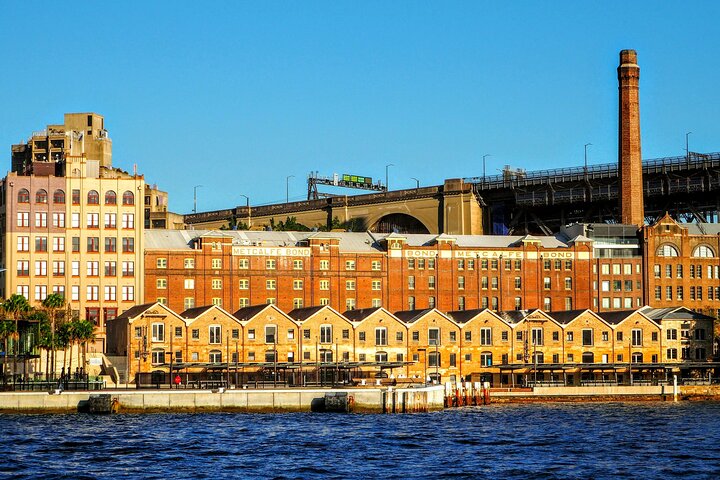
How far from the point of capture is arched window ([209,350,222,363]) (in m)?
177

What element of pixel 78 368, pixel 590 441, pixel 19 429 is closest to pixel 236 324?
pixel 78 368

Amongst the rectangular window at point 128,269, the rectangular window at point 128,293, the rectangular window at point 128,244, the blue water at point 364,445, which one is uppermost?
the rectangular window at point 128,244

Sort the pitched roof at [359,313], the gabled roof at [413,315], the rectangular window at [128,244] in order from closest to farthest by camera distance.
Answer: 1. the pitched roof at [359,313]
2. the gabled roof at [413,315]
3. the rectangular window at [128,244]

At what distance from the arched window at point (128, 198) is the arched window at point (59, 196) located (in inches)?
322

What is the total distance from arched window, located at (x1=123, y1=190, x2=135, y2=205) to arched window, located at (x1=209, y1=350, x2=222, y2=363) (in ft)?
98.7

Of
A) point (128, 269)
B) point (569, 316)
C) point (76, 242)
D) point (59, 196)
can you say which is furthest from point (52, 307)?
point (569, 316)

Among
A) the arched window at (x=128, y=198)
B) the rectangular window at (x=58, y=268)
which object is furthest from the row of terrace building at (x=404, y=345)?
the arched window at (x=128, y=198)

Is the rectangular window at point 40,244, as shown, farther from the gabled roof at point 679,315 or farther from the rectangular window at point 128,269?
the gabled roof at point 679,315

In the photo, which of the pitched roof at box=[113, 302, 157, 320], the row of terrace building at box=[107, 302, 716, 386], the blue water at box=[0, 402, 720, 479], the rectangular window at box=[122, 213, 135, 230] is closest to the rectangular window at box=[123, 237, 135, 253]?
the rectangular window at box=[122, 213, 135, 230]

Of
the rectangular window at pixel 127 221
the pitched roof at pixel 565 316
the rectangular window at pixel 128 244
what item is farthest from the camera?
the rectangular window at pixel 127 221

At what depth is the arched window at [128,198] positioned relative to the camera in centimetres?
19638

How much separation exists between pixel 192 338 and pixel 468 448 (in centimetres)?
6845

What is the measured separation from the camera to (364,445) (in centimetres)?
11475

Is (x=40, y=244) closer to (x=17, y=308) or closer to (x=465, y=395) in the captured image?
(x=17, y=308)
